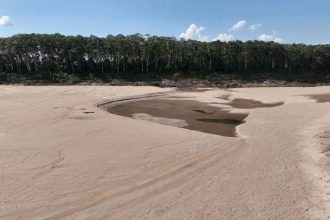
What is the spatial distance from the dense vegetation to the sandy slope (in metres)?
53.2

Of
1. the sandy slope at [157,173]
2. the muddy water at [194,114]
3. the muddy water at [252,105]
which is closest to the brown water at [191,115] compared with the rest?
the muddy water at [194,114]

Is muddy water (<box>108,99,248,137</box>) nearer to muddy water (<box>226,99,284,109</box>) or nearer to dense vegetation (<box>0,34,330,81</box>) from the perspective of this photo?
muddy water (<box>226,99,284,109</box>)

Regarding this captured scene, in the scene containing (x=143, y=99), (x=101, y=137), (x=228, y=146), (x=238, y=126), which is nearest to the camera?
(x=228, y=146)

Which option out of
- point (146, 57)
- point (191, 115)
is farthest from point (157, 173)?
point (146, 57)

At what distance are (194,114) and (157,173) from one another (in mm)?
16717

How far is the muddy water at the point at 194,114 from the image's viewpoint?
2320 centimetres

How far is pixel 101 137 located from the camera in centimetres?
1834

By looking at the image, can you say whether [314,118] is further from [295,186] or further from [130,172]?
[130,172]

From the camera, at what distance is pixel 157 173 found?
13.1 m

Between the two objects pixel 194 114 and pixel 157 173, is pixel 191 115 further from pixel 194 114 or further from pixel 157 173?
pixel 157 173

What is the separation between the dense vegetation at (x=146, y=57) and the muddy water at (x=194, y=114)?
37.8m

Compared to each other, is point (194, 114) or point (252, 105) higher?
point (194, 114)

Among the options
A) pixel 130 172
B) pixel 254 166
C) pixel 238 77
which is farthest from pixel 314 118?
pixel 238 77

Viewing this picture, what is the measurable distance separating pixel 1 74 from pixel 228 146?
201 ft
